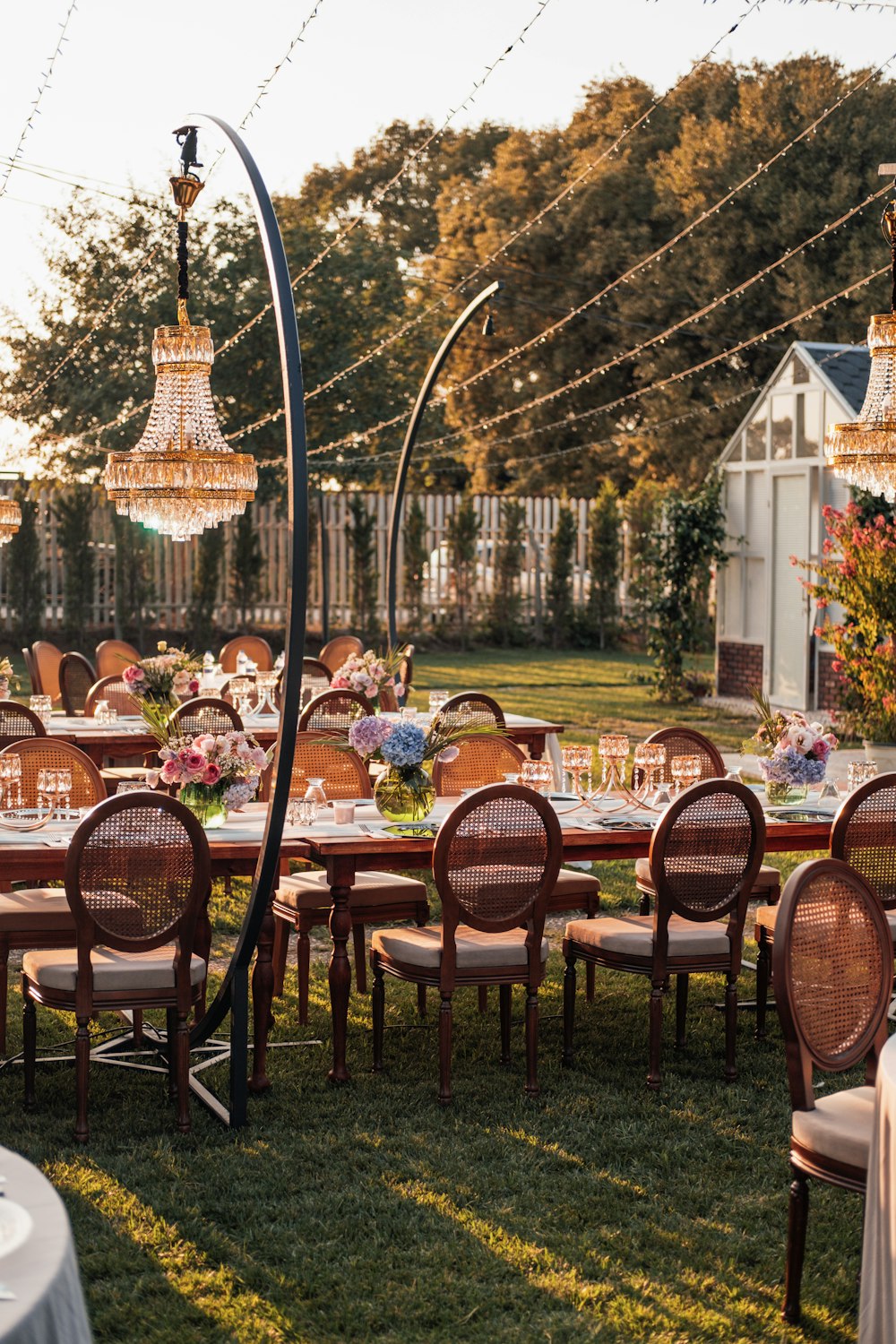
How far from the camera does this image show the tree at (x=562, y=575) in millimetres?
25000

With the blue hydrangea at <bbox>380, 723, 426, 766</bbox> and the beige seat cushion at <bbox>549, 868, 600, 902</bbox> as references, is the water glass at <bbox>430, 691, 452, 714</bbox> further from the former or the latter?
the blue hydrangea at <bbox>380, 723, 426, 766</bbox>

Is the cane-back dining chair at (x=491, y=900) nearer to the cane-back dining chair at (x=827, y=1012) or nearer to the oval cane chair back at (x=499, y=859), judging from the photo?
the oval cane chair back at (x=499, y=859)

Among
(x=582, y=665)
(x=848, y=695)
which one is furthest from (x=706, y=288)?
(x=848, y=695)

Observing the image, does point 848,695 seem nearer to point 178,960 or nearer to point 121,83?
point 121,83

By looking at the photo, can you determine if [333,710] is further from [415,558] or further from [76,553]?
[415,558]

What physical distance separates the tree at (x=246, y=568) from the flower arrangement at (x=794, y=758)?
17.4 metres

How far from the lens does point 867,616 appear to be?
1223 centimetres

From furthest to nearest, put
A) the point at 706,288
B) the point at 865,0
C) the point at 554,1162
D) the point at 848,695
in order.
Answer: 1. the point at 706,288
2. the point at 848,695
3. the point at 865,0
4. the point at 554,1162

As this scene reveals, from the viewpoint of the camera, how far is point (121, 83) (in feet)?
28.9

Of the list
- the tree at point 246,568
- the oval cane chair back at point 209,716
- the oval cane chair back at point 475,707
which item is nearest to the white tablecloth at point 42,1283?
the oval cane chair back at point 209,716

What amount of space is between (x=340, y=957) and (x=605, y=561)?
19913 mm

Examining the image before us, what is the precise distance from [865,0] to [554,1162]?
19.5 ft

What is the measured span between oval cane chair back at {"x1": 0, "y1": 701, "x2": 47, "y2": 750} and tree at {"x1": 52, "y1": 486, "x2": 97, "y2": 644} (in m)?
14.8

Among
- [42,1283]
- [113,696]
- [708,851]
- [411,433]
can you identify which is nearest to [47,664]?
[113,696]
